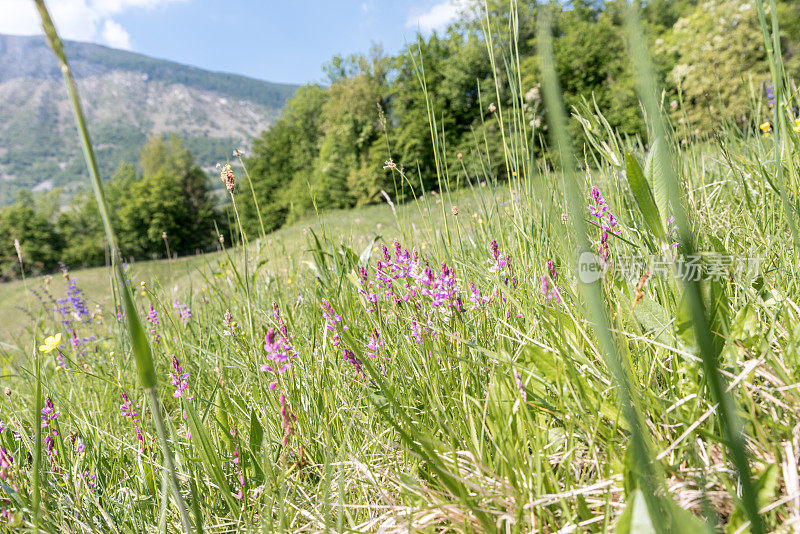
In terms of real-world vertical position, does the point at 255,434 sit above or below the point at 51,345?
below

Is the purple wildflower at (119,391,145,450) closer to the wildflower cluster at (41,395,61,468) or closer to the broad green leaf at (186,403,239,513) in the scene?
the wildflower cluster at (41,395,61,468)

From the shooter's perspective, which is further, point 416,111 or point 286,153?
point 286,153

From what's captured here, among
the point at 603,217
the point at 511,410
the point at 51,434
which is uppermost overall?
the point at 603,217

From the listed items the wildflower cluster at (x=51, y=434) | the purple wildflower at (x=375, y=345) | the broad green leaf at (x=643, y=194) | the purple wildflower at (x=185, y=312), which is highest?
the broad green leaf at (x=643, y=194)

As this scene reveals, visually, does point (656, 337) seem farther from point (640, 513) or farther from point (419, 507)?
point (419, 507)

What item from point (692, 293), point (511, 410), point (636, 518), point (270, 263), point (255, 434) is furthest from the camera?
point (270, 263)

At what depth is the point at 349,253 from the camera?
74.6 inches

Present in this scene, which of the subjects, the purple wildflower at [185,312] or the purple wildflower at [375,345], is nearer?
the purple wildflower at [375,345]

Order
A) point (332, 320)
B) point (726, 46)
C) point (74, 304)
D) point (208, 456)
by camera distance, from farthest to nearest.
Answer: point (726, 46) < point (74, 304) < point (332, 320) < point (208, 456)

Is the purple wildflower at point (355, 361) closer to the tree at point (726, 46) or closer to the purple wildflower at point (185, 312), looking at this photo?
the purple wildflower at point (185, 312)

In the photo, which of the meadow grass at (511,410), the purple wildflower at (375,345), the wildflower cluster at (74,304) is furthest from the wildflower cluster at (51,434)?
the wildflower cluster at (74,304)

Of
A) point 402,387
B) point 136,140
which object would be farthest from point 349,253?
point 136,140

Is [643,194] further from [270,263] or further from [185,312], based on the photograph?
[270,263]

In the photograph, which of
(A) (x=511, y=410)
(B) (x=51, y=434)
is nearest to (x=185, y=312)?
(B) (x=51, y=434)
